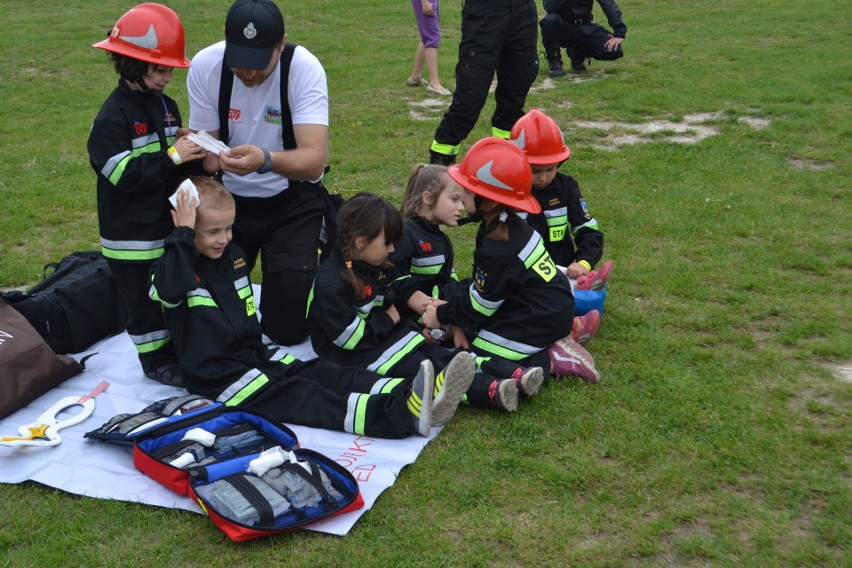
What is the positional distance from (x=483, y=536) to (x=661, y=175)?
17.0 ft

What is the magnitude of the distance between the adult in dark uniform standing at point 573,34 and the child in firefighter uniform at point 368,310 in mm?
8063

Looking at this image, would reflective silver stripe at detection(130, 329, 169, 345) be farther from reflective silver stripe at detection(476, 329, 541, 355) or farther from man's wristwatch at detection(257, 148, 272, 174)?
reflective silver stripe at detection(476, 329, 541, 355)

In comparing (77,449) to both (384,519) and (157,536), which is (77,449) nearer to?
(157,536)

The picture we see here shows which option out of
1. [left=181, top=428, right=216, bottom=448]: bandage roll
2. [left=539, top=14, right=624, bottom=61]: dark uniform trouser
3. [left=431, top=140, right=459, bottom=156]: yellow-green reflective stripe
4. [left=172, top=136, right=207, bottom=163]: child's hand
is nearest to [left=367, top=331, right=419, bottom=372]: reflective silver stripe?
[left=181, top=428, right=216, bottom=448]: bandage roll

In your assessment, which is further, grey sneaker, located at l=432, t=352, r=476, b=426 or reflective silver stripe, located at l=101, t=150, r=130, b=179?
reflective silver stripe, located at l=101, t=150, r=130, b=179

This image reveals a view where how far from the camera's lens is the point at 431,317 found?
476cm

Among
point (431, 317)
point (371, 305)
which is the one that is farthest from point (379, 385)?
point (431, 317)

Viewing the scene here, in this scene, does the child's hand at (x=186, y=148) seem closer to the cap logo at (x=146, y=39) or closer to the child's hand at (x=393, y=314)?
the cap logo at (x=146, y=39)

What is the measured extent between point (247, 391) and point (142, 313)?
2.59ft

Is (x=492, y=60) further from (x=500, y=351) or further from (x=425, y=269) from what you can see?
(x=500, y=351)

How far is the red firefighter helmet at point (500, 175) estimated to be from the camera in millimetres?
4387

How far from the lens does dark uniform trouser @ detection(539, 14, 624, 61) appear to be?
11.7 meters

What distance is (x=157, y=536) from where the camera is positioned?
343cm

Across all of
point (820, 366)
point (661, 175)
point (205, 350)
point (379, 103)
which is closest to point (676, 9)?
point (379, 103)
